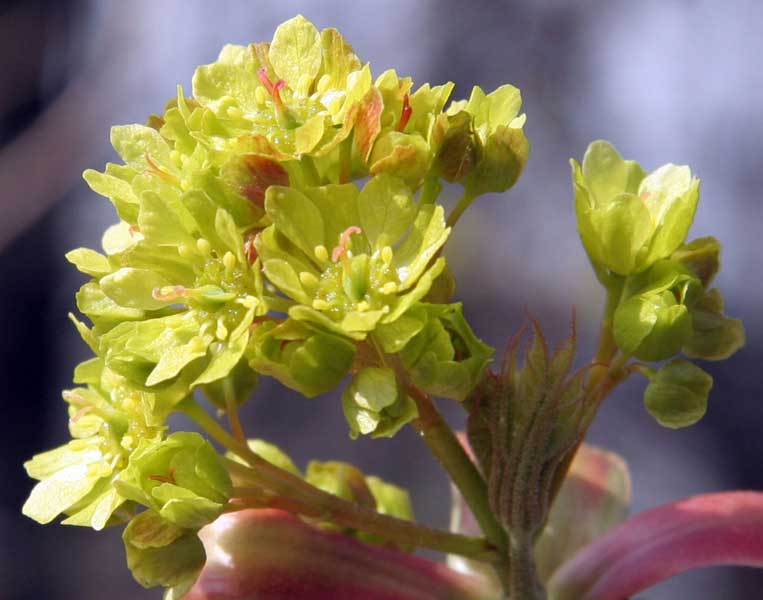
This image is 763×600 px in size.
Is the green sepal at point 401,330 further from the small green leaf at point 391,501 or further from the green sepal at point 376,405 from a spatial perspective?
the small green leaf at point 391,501

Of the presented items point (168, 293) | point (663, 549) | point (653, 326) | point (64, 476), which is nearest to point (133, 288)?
point (168, 293)

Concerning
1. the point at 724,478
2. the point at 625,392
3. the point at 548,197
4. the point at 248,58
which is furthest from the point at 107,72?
the point at 248,58

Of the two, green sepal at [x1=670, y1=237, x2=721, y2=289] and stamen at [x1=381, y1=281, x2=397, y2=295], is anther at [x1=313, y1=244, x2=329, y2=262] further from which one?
green sepal at [x1=670, y1=237, x2=721, y2=289]

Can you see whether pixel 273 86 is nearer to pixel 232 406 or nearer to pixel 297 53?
pixel 297 53

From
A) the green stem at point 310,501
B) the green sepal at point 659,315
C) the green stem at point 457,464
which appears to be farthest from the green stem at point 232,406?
the green sepal at point 659,315

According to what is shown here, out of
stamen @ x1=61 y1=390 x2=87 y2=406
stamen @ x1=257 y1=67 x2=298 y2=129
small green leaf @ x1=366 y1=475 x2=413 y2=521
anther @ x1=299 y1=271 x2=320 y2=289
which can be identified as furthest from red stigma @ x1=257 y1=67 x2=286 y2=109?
small green leaf @ x1=366 y1=475 x2=413 y2=521

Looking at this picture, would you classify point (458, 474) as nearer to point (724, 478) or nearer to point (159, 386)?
point (159, 386)
